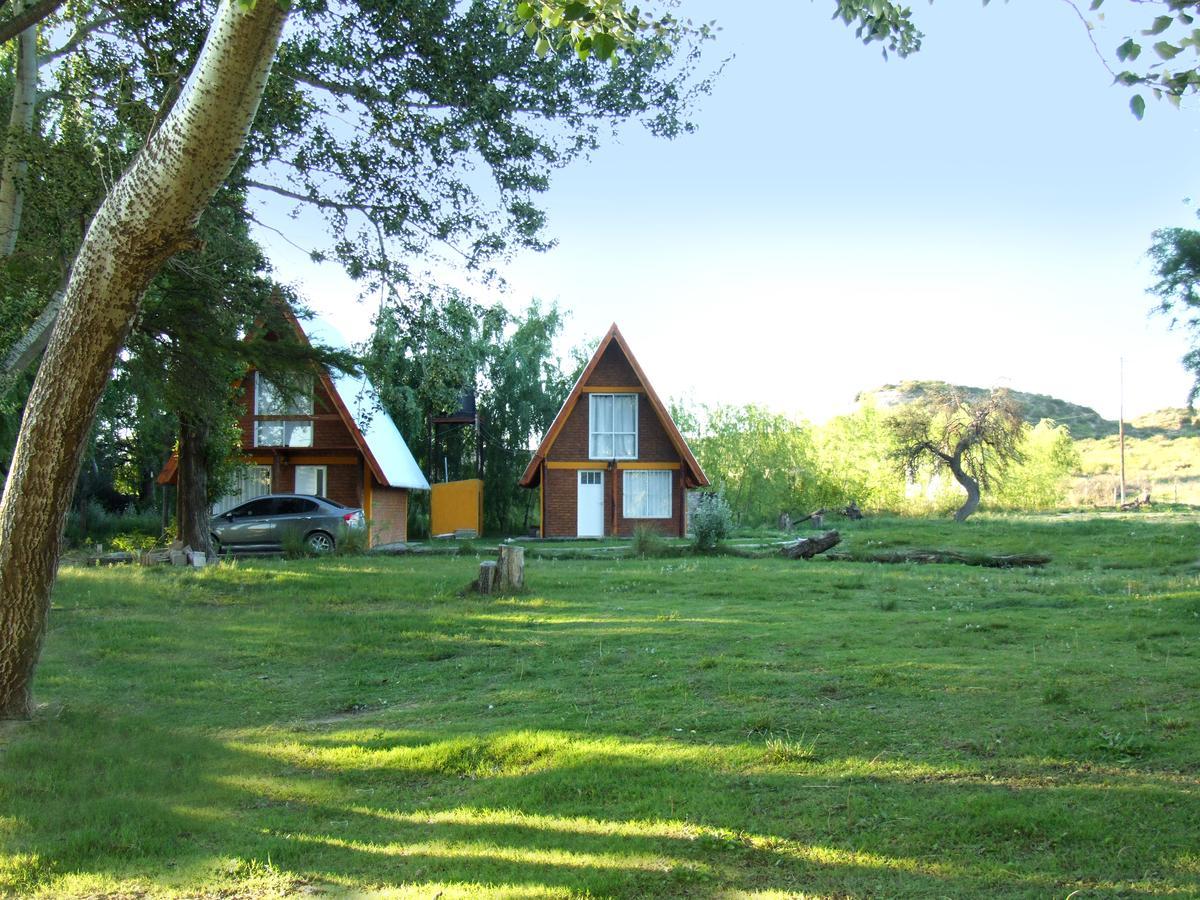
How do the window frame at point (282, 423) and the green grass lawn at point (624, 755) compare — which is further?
the window frame at point (282, 423)

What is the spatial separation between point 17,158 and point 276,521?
16.1 meters

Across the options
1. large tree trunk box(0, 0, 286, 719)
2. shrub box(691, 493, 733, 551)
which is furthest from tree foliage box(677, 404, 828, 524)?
large tree trunk box(0, 0, 286, 719)

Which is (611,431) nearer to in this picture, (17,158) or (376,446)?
(376,446)

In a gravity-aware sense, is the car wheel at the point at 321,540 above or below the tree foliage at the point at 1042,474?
below

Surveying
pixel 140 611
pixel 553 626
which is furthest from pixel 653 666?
pixel 140 611

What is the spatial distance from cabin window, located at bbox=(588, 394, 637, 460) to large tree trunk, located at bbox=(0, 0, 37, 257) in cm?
2343

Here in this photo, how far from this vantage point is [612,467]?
115 feet

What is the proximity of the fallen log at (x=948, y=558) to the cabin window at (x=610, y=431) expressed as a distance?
47.0 ft

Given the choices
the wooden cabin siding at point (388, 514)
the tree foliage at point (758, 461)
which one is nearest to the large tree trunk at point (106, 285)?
the wooden cabin siding at point (388, 514)

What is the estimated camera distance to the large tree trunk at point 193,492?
19.6 metres

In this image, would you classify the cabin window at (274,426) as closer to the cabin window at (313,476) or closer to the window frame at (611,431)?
the cabin window at (313,476)

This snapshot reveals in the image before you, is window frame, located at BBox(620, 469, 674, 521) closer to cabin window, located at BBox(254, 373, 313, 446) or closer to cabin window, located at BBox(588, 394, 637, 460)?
cabin window, located at BBox(588, 394, 637, 460)

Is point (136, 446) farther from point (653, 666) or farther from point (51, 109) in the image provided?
point (653, 666)

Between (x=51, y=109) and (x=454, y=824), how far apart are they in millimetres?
14428
